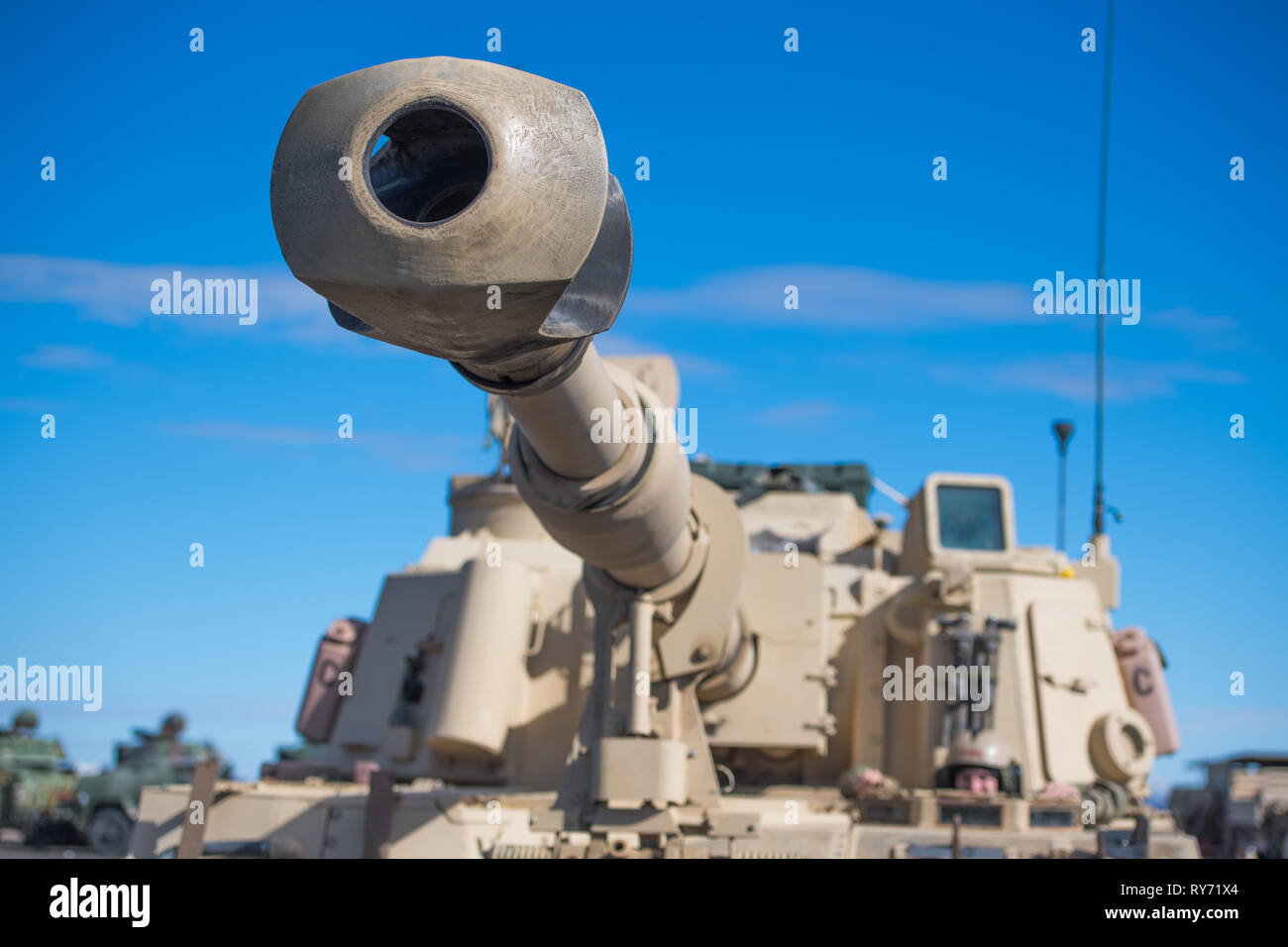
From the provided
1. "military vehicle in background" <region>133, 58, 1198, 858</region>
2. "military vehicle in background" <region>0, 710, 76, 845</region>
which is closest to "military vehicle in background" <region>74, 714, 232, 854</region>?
"military vehicle in background" <region>0, 710, 76, 845</region>

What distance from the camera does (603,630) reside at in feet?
27.7

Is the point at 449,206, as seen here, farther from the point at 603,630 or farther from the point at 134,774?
the point at 134,774

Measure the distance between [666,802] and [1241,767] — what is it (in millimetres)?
24560

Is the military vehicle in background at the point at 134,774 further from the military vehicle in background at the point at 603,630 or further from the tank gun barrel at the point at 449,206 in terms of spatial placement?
the tank gun barrel at the point at 449,206

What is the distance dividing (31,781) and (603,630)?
2695cm

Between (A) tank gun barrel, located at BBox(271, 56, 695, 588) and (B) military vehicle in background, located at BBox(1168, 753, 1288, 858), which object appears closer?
(A) tank gun barrel, located at BBox(271, 56, 695, 588)

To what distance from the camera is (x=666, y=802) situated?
8.19m

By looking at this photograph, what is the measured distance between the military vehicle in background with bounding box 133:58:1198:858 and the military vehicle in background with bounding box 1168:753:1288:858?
16.2 meters

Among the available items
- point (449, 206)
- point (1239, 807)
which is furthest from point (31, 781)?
point (449, 206)

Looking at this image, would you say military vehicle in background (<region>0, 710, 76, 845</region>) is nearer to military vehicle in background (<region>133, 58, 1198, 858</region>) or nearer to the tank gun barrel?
military vehicle in background (<region>133, 58, 1198, 858</region>)

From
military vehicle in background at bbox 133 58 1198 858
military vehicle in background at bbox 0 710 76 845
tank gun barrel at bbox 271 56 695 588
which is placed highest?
tank gun barrel at bbox 271 56 695 588

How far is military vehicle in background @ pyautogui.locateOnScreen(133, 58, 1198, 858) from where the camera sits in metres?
4.13
